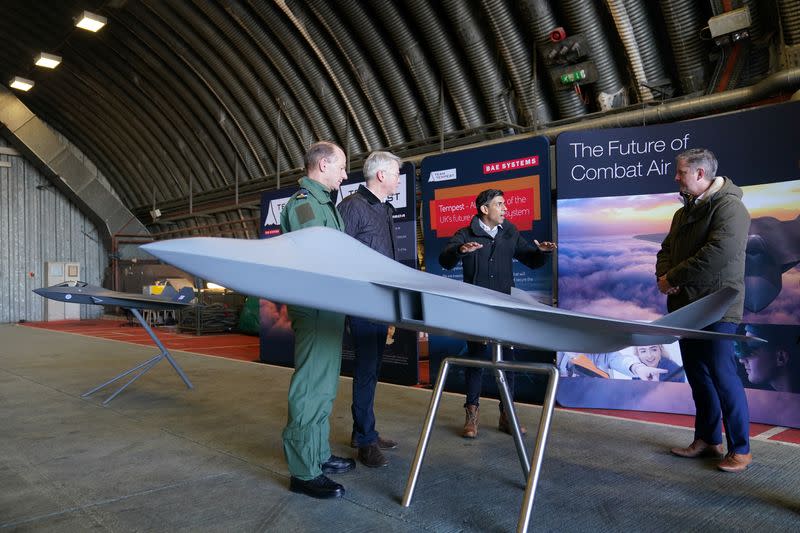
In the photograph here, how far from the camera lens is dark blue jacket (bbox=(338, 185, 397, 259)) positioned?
305cm

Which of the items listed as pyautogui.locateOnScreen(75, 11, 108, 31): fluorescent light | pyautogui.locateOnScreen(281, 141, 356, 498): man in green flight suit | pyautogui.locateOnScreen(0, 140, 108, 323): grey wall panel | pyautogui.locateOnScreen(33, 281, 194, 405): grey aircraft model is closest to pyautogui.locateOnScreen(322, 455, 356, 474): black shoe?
pyautogui.locateOnScreen(281, 141, 356, 498): man in green flight suit

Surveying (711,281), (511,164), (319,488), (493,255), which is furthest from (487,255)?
(319,488)

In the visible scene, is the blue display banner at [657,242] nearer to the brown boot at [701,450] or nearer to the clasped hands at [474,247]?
the brown boot at [701,450]

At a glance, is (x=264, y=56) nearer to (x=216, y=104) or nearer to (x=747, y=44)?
(x=216, y=104)

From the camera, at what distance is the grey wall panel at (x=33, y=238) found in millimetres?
15289

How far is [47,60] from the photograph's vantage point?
36.7ft

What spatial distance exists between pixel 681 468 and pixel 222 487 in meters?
2.34

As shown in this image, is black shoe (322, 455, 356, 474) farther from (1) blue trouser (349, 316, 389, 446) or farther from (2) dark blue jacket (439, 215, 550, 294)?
(2) dark blue jacket (439, 215, 550, 294)

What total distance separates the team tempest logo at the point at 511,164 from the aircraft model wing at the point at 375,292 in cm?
310

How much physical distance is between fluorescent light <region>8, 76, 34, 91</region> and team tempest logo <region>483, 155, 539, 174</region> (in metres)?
12.7

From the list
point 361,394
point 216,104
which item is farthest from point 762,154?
point 216,104

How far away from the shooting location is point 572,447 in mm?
3197

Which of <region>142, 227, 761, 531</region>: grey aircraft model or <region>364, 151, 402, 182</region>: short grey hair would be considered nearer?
<region>142, 227, 761, 531</region>: grey aircraft model

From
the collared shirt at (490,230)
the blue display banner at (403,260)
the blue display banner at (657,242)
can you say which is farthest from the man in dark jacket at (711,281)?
the blue display banner at (403,260)
